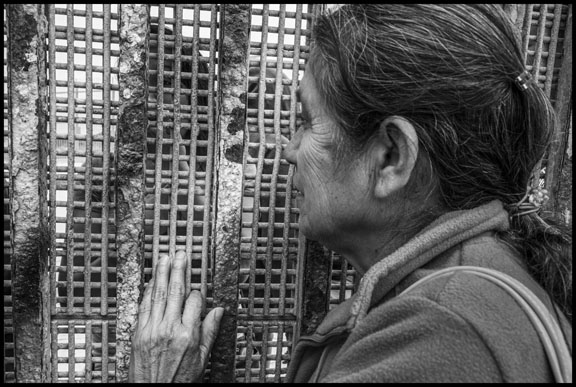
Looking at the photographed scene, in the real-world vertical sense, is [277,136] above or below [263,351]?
above

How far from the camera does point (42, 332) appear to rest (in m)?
1.81

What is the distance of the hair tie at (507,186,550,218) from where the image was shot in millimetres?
1396

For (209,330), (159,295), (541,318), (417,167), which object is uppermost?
(417,167)

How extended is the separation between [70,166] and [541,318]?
142cm

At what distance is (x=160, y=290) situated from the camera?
1801 mm

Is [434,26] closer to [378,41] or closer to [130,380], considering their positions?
[378,41]

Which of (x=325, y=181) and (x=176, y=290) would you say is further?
(x=176, y=290)

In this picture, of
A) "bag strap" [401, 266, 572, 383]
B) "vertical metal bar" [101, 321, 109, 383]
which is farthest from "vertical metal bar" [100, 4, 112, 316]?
"bag strap" [401, 266, 572, 383]

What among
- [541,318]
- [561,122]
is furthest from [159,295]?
[561,122]

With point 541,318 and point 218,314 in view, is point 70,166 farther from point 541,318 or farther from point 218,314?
point 541,318

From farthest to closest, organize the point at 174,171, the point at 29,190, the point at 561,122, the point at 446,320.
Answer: the point at 561,122
the point at 174,171
the point at 29,190
the point at 446,320

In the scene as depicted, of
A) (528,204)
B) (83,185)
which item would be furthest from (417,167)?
(83,185)

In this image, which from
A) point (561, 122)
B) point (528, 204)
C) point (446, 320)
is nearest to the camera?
point (446, 320)

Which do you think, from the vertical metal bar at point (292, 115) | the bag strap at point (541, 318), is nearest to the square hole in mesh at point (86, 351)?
the vertical metal bar at point (292, 115)
